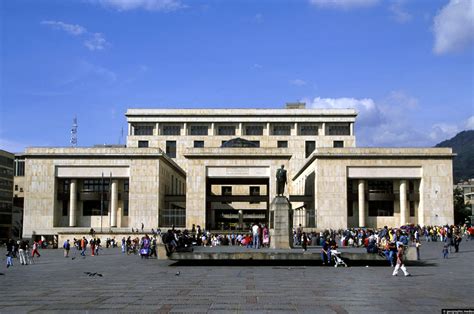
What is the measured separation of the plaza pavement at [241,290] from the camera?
1397cm

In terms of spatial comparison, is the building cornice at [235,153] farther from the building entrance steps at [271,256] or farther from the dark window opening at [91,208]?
the building entrance steps at [271,256]

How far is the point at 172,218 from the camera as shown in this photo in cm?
6869

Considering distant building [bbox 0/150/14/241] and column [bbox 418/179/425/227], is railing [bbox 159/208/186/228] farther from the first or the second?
distant building [bbox 0/150/14/241]

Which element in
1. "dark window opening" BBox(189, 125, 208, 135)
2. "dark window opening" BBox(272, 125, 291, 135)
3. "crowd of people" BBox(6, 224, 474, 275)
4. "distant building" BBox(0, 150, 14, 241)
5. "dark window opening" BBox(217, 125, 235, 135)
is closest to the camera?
"crowd of people" BBox(6, 224, 474, 275)

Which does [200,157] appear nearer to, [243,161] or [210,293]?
[243,161]

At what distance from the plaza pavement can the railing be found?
134ft

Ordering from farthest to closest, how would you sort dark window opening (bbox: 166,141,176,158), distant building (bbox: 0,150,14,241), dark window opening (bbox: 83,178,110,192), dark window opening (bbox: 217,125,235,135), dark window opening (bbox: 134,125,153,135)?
dark window opening (bbox: 217,125,235,135)
dark window opening (bbox: 134,125,153,135)
dark window opening (bbox: 166,141,176,158)
distant building (bbox: 0,150,14,241)
dark window opening (bbox: 83,178,110,192)

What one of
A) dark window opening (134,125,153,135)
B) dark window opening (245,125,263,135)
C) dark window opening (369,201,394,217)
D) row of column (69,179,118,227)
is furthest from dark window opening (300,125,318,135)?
row of column (69,179,118,227)

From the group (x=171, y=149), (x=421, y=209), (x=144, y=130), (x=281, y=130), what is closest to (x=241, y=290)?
(x=421, y=209)

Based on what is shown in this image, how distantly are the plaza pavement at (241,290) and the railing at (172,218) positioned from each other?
40840 millimetres

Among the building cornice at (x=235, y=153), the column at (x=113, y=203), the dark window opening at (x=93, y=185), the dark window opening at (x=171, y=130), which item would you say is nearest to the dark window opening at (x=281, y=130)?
the dark window opening at (x=171, y=130)

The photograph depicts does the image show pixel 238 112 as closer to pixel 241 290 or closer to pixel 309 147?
pixel 309 147

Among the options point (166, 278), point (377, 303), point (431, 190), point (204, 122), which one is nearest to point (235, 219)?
point (204, 122)

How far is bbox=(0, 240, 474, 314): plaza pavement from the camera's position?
45.8 ft
